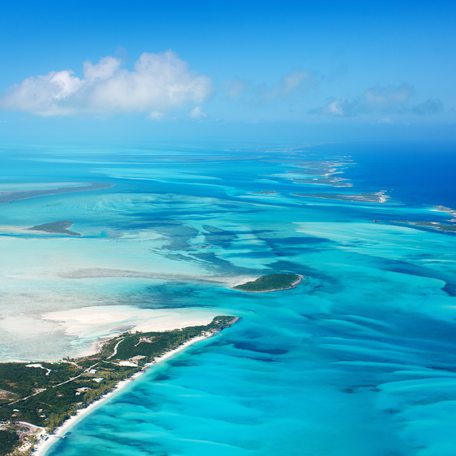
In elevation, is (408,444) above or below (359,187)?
below

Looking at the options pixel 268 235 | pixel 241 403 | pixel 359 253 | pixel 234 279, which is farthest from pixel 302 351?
pixel 268 235

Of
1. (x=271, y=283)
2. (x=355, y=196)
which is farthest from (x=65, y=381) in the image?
(x=355, y=196)

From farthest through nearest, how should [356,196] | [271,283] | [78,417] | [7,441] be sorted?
1. [356,196]
2. [271,283]
3. [78,417]
4. [7,441]

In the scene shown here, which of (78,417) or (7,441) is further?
(78,417)

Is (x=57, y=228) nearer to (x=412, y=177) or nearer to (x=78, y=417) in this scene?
(x=78, y=417)

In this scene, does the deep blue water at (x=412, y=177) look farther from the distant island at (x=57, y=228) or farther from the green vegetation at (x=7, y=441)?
the green vegetation at (x=7, y=441)

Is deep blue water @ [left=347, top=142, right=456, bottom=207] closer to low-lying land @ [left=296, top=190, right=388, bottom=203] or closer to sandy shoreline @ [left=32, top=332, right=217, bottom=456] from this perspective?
low-lying land @ [left=296, top=190, right=388, bottom=203]

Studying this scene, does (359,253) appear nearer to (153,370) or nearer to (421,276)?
(421,276)

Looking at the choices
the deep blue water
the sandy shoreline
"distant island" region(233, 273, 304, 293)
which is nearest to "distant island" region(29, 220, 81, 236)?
"distant island" region(233, 273, 304, 293)
